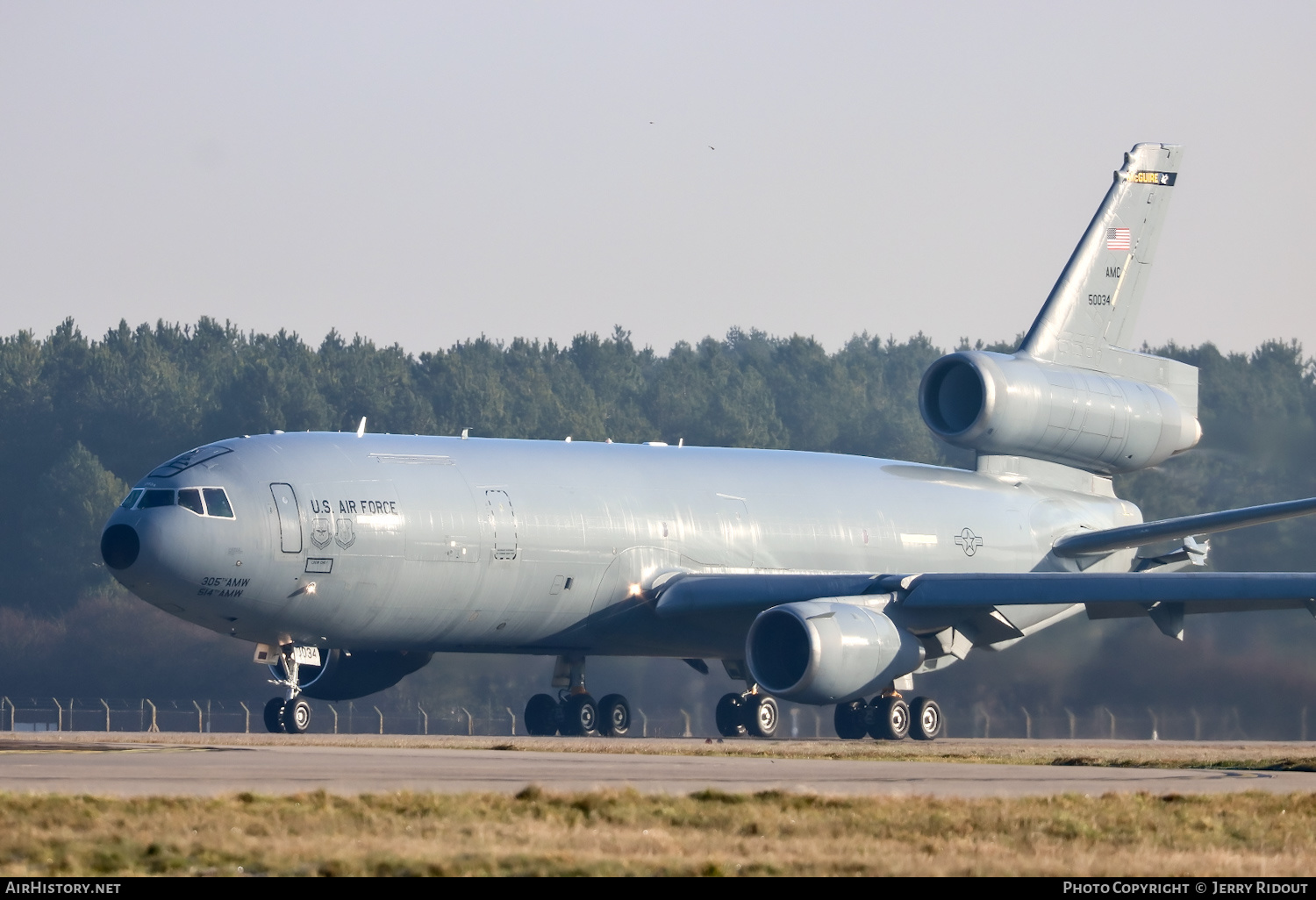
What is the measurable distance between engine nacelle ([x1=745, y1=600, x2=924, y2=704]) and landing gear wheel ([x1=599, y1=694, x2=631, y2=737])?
3412 millimetres

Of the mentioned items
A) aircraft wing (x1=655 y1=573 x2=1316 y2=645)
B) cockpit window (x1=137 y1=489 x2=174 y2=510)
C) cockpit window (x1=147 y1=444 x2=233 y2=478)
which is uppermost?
cockpit window (x1=147 y1=444 x2=233 y2=478)

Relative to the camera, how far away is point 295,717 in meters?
26.7

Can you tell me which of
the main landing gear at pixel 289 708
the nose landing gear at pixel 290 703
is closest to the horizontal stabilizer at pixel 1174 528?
the nose landing gear at pixel 290 703

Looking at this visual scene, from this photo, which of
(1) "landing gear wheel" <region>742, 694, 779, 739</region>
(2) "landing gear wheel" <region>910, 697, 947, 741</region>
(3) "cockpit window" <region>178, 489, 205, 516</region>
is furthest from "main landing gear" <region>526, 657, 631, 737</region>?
(3) "cockpit window" <region>178, 489, 205, 516</region>

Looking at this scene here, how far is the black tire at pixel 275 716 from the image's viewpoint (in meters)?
26.6

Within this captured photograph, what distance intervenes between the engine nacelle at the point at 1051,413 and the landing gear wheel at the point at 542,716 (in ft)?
27.4

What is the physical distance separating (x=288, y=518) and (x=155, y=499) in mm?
1680

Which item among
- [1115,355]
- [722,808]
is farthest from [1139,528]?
[722,808]

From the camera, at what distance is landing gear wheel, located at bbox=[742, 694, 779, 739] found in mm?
30625

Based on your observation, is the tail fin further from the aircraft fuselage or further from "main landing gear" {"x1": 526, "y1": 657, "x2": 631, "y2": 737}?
"main landing gear" {"x1": 526, "y1": 657, "x2": 631, "y2": 737}

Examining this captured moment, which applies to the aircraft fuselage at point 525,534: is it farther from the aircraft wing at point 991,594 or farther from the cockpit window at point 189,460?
the aircraft wing at point 991,594

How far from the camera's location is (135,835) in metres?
10.8

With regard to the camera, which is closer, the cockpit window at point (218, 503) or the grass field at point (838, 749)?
the grass field at point (838, 749)

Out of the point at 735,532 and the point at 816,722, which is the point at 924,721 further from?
the point at 816,722
